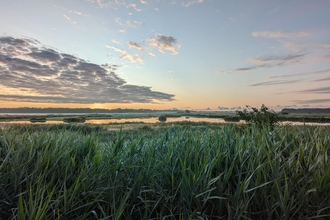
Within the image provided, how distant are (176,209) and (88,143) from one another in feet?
9.88

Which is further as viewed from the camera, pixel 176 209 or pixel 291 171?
pixel 291 171

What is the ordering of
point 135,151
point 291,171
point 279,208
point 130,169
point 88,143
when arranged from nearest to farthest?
point 279,208
point 291,171
point 130,169
point 135,151
point 88,143

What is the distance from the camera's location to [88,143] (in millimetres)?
5273

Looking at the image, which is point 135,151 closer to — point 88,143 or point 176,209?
point 88,143

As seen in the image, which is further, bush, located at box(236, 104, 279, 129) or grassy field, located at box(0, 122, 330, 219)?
bush, located at box(236, 104, 279, 129)

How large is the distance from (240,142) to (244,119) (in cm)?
873

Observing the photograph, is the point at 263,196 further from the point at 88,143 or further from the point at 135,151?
the point at 88,143

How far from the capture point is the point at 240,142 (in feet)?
14.9

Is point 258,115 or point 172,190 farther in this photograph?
point 258,115

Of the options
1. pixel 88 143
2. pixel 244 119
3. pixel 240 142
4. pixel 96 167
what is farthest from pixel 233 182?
pixel 244 119

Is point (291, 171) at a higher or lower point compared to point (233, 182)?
higher

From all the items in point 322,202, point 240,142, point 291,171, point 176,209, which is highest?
point 240,142

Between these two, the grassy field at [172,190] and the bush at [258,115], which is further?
the bush at [258,115]

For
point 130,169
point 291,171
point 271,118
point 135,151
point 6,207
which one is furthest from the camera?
point 271,118
